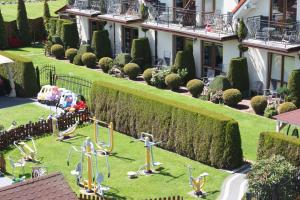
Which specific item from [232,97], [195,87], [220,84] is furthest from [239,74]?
[195,87]

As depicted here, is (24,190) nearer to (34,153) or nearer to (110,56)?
(34,153)

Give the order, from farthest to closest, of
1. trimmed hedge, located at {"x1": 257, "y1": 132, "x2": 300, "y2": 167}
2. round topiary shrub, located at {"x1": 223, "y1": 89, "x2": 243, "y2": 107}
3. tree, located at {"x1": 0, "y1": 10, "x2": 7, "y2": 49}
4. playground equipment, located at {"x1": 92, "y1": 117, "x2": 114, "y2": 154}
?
tree, located at {"x1": 0, "y1": 10, "x2": 7, "y2": 49}
round topiary shrub, located at {"x1": 223, "y1": 89, "x2": 243, "y2": 107}
playground equipment, located at {"x1": 92, "y1": 117, "x2": 114, "y2": 154}
trimmed hedge, located at {"x1": 257, "y1": 132, "x2": 300, "y2": 167}

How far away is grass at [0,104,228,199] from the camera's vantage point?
22297 mm

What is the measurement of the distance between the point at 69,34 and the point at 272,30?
63.2ft

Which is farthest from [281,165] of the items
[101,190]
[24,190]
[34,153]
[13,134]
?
[13,134]

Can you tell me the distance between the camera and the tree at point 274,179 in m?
19.8

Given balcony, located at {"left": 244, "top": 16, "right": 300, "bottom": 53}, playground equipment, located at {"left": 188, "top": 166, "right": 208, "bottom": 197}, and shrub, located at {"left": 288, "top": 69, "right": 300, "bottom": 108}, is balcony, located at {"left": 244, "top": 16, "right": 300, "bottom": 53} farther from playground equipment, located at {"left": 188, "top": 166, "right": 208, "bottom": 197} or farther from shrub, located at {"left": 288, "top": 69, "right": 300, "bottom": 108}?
playground equipment, located at {"left": 188, "top": 166, "right": 208, "bottom": 197}

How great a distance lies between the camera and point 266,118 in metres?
30.2

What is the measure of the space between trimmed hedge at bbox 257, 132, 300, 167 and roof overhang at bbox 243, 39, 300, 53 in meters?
8.98

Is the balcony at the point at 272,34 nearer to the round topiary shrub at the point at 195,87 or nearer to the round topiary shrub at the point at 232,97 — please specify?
the round topiary shrub at the point at 232,97

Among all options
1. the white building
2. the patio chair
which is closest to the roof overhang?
the white building

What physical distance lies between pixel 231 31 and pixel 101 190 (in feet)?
50.3

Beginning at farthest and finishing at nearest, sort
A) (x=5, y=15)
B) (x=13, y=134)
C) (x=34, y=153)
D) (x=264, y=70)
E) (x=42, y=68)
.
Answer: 1. (x=5, y=15)
2. (x=42, y=68)
3. (x=264, y=70)
4. (x=13, y=134)
5. (x=34, y=153)

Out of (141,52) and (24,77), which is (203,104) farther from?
(24,77)
